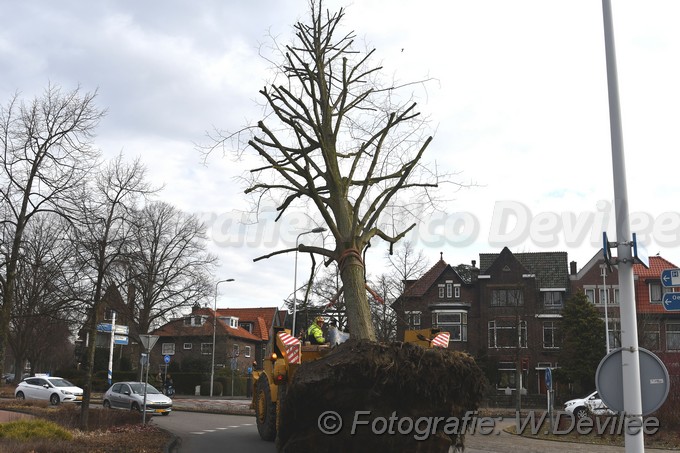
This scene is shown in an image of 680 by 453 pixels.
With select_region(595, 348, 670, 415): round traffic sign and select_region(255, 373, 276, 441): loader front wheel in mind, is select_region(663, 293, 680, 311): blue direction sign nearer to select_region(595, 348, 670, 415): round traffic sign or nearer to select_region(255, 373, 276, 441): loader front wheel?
select_region(595, 348, 670, 415): round traffic sign

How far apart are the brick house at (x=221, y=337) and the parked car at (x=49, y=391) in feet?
54.1

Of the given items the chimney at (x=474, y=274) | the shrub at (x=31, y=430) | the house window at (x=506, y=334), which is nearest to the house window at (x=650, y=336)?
the house window at (x=506, y=334)

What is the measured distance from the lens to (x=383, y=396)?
743 centimetres

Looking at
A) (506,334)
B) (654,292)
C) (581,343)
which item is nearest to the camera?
(581,343)

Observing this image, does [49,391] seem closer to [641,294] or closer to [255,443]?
[255,443]

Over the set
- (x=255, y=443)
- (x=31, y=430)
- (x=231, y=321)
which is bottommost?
(x=255, y=443)

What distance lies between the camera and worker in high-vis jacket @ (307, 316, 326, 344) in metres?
11.9

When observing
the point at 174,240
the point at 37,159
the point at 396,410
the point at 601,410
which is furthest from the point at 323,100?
the point at 174,240

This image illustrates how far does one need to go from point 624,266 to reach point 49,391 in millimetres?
31002

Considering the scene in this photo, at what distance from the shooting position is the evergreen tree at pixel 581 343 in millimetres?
45406

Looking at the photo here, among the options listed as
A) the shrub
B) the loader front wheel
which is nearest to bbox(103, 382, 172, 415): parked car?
the shrub

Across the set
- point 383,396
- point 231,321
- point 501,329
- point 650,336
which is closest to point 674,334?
point 650,336

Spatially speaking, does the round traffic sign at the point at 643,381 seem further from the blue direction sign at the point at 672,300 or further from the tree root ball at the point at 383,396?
the blue direction sign at the point at 672,300

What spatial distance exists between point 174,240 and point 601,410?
3650 centimetres
